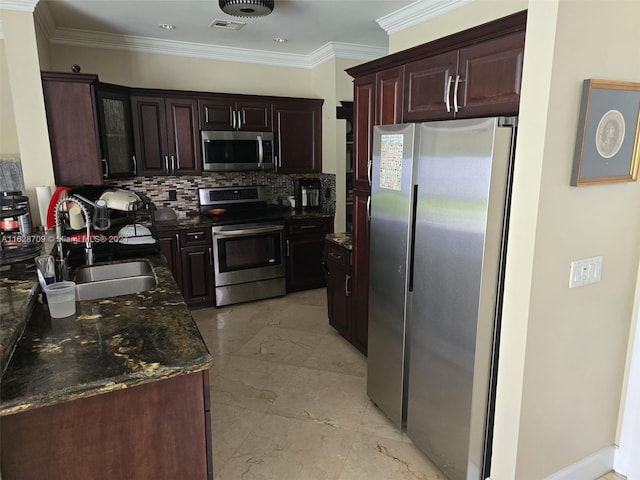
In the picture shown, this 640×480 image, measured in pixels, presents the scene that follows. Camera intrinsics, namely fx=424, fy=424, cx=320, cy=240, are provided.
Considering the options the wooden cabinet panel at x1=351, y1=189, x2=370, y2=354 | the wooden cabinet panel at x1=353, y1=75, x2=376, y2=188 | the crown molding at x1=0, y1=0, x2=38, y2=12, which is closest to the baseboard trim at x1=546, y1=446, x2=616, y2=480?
the wooden cabinet panel at x1=351, y1=189, x2=370, y2=354

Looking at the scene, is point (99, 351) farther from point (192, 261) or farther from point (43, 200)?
point (192, 261)

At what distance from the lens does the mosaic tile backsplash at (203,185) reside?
14.4 ft

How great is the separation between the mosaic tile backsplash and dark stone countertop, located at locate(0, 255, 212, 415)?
8.62ft

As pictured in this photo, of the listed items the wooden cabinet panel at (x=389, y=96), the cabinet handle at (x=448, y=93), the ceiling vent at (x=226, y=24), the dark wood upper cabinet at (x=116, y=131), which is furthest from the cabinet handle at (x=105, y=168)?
the cabinet handle at (x=448, y=93)

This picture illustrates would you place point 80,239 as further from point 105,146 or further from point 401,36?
point 401,36

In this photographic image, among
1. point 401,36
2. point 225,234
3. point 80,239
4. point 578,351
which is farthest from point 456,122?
point 225,234

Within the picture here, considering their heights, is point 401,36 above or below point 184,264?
above

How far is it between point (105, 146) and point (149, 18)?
3.65ft

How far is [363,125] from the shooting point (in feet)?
9.12

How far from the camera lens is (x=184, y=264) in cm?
410

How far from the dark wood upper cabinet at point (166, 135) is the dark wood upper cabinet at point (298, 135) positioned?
0.86m

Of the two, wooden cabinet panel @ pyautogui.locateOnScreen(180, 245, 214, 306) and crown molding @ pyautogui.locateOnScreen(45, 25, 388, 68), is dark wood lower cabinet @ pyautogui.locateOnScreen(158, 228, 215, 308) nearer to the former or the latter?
wooden cabinet panel @ pyautogui.locateOnScreen(180, 245, 214, 306)

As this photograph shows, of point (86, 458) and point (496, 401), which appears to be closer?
point (86, 458)

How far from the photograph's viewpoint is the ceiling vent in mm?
3580
